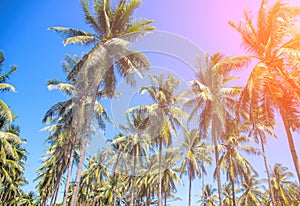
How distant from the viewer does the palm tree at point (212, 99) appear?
15.7 meters

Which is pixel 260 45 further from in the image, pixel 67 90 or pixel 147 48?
pixel 67 90

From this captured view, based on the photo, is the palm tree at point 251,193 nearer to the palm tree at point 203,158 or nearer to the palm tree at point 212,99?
the palm tree at point 203,158

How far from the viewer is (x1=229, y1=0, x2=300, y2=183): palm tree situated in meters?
10.3

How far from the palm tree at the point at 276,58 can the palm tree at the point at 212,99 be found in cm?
403

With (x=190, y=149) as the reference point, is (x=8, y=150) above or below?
below

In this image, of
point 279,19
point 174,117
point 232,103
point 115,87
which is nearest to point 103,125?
point 115,87

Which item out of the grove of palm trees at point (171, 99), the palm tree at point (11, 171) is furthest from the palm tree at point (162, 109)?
the palm tree at point (11, 171)

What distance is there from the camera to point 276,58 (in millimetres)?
10562

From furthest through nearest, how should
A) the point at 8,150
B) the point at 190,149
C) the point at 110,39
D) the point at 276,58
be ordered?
the point at 190,149 < the point at 8,150 < the point at 110,39 < the point at 276,58

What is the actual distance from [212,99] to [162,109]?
5856 mm

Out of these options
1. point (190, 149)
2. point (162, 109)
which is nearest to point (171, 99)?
point (162, 109)

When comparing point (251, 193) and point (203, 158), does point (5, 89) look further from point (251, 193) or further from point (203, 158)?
point (251, 193)

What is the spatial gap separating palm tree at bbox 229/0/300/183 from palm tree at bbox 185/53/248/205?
13.2ft

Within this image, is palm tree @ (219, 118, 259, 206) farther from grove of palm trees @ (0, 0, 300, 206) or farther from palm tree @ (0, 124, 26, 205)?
palm tree @ (0, 124, 26, 205)
